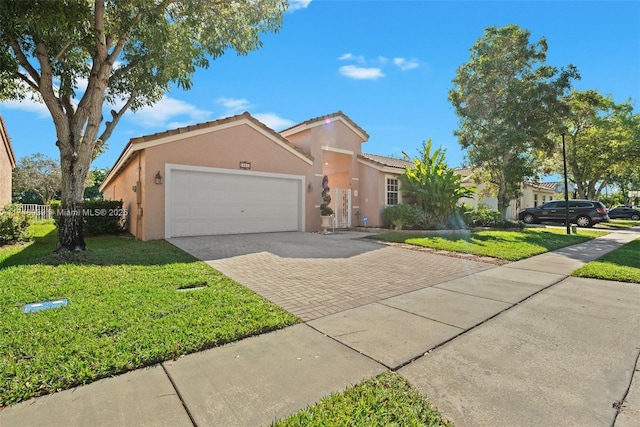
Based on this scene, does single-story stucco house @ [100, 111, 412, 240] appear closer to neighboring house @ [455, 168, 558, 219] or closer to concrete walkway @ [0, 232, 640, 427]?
concrete walkway @ [0, 232, 640, 427]

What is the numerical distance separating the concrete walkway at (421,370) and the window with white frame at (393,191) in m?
12.5

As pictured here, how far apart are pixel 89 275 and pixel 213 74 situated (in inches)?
297

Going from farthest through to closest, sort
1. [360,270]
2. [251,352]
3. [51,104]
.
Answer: [51,104]
[360,270]
[251,352]

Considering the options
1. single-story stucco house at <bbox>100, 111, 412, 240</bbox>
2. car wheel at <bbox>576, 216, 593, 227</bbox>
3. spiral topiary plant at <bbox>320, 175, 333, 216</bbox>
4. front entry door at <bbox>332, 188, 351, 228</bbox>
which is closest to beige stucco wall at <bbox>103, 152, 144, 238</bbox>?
single-story stucco house at <bbox>100, 111, 412, 240</bbox>

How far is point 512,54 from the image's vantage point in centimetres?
1758

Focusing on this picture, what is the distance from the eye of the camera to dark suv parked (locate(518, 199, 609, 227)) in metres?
20.6

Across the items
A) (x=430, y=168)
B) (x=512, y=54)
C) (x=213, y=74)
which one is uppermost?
(x=512, y=54)

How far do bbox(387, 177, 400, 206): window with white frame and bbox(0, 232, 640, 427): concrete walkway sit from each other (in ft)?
41.0

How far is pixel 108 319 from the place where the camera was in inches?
147

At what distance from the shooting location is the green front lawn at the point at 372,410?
83.6 inches

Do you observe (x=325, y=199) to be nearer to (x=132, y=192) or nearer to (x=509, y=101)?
(x=132, y=192)

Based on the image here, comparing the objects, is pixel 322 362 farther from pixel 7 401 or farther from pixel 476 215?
pixel 476 215

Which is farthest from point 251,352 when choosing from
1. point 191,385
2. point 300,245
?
point 300,245

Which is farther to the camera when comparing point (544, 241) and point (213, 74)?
point (544, 241)
